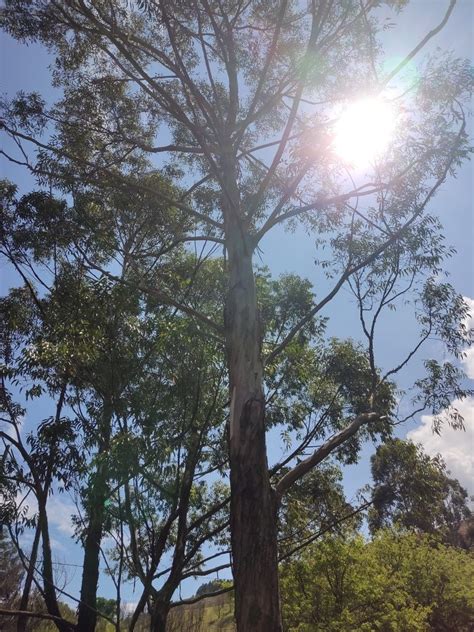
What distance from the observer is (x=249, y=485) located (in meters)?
3.49

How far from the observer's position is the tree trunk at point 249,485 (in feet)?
10.2

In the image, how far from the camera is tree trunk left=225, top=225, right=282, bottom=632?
3.12m

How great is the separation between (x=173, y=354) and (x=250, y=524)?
10.7 ft

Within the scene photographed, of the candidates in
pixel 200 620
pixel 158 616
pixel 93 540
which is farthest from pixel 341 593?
pixel 93 540

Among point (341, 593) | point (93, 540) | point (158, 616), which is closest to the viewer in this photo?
point (158, 616)

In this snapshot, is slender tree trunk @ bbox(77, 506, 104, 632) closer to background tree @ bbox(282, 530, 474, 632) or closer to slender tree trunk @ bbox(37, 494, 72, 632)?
slender tree trunk @ bbox(37, 494, 72, 632)

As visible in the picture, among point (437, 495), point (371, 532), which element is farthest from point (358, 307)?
point (371, 532)

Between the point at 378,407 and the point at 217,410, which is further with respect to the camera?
the point at 378,407

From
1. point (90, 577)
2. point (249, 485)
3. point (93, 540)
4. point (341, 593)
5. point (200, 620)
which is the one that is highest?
point (93, 540)

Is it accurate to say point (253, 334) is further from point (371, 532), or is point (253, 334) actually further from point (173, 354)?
point (371, 532)

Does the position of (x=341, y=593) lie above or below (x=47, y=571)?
below

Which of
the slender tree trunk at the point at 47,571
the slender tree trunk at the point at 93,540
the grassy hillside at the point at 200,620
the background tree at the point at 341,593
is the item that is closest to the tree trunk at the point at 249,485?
the slender tree trunk at the point at 93,540

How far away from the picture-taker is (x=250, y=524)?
333 cm

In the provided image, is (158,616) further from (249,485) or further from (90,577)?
(249,485)
